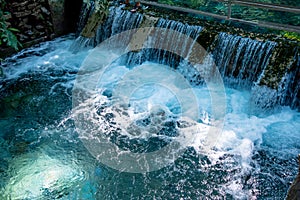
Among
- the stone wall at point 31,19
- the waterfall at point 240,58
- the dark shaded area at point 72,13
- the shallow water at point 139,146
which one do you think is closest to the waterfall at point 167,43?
the waterfall at point 240,58

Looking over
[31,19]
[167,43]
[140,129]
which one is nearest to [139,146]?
[140,129]

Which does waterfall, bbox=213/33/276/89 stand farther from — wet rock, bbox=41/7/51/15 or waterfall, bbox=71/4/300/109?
wet rock, bbox=41/7/51/15

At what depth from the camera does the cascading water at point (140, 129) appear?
14.9 ft

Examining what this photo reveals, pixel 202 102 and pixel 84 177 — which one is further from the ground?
pixel 202 102

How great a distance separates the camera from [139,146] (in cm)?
527

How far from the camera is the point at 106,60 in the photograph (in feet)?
26.4

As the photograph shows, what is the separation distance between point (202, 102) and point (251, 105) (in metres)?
1.04

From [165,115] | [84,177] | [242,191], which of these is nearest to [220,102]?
[165,115]

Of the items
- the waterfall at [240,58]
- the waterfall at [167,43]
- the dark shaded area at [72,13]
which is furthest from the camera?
the dark shaded area at [72,13]

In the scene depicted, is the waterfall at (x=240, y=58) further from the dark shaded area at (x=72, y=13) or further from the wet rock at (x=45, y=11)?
the wet rock at (x=45, y=11)

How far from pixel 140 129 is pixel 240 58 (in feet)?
9.06

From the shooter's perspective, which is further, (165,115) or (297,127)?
(165,115)

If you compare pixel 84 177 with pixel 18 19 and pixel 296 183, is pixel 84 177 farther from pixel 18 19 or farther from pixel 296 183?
pixel 18 19

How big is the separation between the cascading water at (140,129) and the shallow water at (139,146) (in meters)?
0.02
